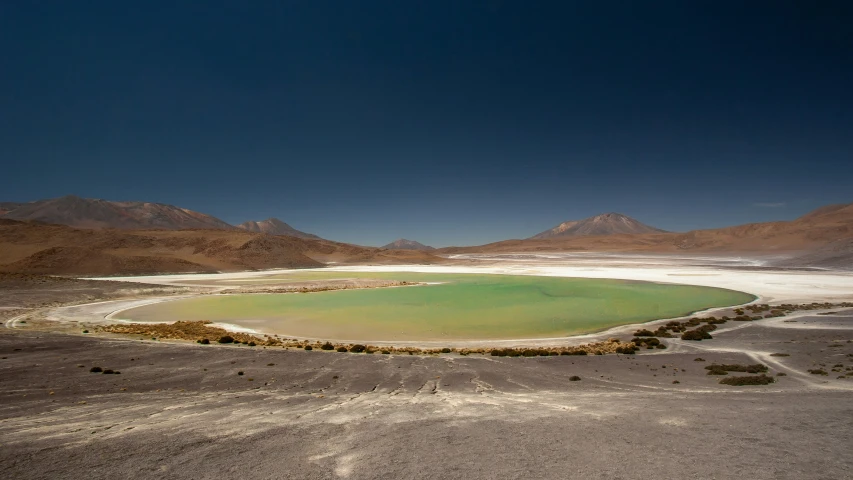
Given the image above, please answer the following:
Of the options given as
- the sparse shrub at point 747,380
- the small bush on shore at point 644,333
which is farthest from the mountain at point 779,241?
the sparse shrub at point 747,380

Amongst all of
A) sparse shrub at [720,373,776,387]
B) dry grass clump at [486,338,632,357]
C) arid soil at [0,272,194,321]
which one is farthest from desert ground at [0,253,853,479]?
arid soil at [0,272,194,321]

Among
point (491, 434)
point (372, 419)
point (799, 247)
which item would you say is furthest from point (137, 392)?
point (799, 247)

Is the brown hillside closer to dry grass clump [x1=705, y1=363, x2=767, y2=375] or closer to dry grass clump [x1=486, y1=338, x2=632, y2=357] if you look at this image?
dry grass clump [x1=486, y1=338, x2=632, y2=357]

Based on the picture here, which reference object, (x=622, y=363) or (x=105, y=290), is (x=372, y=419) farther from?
(x=105, y=290)

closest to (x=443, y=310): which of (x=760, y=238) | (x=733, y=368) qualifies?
(x=733, y=368)

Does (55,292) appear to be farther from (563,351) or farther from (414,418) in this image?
(563,351)
